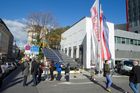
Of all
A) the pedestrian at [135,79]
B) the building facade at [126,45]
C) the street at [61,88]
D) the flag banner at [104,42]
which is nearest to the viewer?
Answer: the pedestrian at [135,79]

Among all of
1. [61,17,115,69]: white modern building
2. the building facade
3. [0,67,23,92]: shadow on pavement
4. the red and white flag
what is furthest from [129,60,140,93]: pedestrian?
the building facade

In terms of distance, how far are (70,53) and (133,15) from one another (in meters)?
42.5

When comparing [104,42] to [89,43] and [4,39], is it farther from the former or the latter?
[4,39]

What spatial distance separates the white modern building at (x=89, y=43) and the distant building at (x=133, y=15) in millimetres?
29513

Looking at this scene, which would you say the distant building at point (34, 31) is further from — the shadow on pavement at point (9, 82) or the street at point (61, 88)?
the street at point (61, 88)

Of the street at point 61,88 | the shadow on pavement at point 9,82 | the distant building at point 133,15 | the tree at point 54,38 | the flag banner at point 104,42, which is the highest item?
the distant building at point 133,15

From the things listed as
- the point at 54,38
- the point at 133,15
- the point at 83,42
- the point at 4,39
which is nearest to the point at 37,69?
the point at 83,42

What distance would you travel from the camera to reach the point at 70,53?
41.1 metres

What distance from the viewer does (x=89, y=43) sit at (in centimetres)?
3192

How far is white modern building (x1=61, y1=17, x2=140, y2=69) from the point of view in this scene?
1276 inches

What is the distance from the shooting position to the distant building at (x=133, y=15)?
7043 centimetres

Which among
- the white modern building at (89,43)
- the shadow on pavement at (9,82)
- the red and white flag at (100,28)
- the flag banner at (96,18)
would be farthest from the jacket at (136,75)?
the white modern building at (89,43)

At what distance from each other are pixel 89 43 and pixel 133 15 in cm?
4813

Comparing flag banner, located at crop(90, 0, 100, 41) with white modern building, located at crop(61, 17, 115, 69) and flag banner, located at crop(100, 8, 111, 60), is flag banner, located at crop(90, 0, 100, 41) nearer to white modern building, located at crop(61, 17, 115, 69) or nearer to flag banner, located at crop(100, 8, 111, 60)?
flag banner, located at crop(100, 8, 111, 60)
